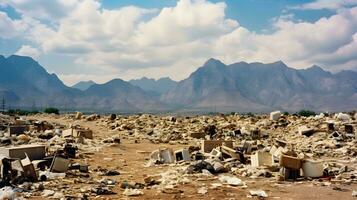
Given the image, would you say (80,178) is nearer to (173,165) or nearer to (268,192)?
(173,165)

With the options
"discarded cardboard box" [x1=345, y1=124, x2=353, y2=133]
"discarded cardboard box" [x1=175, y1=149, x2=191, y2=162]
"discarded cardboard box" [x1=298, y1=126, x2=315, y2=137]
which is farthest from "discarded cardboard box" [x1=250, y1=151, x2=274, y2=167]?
"discarded cardboard box" [x1=345, y1=124, x2=353, y2=133]

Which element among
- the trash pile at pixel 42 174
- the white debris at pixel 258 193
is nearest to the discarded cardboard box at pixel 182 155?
the trash pile at pixel 42 174

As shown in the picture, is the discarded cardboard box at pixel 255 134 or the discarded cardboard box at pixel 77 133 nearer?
the discarded cardboard box at pixel 77 133

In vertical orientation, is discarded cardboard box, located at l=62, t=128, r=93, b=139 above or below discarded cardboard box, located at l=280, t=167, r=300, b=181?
above

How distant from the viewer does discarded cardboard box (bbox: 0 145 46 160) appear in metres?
12.7

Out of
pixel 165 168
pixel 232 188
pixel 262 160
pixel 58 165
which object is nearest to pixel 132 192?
pixel 232 188

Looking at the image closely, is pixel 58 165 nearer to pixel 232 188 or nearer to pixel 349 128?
pixel 232 188

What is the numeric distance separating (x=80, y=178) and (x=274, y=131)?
16041 millimetres

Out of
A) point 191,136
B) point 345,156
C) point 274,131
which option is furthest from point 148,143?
point 345,156

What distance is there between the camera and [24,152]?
1296 centimetres

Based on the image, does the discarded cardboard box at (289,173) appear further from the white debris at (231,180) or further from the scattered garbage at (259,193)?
the scattered garbage at (259,193)

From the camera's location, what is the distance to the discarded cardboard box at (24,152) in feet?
41.5

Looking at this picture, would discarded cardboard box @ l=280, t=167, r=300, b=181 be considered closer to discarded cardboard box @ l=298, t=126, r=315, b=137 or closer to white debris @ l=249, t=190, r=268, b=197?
white debris @ l=249, t=190, r=268, b=197

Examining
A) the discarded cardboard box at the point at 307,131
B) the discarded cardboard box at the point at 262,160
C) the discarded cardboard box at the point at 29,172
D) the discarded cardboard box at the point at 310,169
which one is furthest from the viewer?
the discarded cardboard box at the point at 307,131
